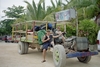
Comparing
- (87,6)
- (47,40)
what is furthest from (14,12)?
(47,40)

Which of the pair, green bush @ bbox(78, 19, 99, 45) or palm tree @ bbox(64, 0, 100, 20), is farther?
palm tree @ bbox(64, 0, 100, 20)

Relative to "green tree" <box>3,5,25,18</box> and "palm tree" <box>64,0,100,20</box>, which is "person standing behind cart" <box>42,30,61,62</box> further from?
"green tree" <box>3,5,25,18</box>

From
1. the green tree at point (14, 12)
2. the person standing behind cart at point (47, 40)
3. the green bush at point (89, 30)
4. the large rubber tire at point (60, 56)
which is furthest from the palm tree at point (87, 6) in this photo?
the green tree at point (14, 12)

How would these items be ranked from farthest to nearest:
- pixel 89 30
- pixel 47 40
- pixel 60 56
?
pixel 89 30 → pixel 47 40 → pixel 60 56

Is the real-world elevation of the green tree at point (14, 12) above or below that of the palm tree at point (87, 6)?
above

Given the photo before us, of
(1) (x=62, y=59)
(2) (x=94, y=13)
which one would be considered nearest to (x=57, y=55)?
(1) (x=62, y=59)

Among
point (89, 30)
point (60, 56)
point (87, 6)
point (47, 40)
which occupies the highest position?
point (87, 6)

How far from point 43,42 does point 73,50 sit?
152cm

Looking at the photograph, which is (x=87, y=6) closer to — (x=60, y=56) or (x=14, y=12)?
(x=60, y=56)

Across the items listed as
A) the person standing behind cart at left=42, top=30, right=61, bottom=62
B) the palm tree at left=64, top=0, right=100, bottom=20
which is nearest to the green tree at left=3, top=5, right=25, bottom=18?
the palm tree at left=64, top=0, right=100, bottom=20

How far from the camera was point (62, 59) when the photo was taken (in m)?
5.94

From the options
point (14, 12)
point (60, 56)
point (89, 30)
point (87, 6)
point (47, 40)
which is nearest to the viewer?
point (60, 56)

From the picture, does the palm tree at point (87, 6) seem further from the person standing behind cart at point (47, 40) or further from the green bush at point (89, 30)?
the person standing behind cart at point (47, 40)

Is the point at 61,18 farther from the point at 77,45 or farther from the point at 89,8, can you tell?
the point at 89,8
